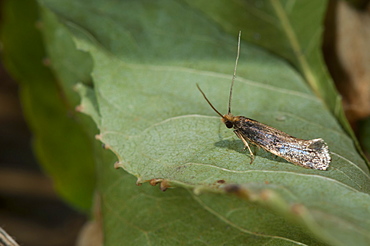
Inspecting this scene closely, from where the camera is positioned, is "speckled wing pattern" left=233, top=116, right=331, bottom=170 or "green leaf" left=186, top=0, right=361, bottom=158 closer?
"speckled wing pattern" left=233, top=116, right=331, bottom=170

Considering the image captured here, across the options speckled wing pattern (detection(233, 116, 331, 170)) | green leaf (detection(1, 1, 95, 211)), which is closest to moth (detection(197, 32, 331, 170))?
speckled wing pattern (detection(233, 116, 331, 170))

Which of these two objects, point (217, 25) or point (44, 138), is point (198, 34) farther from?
point (44, 138)

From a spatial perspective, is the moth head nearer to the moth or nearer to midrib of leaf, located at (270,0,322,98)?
the moth

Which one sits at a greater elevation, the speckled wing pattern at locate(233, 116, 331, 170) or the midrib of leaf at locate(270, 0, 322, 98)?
the midrib of leaf at locate(270, 0, 322, 98)

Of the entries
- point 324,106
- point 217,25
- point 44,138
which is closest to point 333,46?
point 324,106

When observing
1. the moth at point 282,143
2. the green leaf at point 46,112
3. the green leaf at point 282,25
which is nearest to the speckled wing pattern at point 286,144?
the moth at point 282,143

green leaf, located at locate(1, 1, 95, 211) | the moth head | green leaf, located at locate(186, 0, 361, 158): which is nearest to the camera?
the moth head
